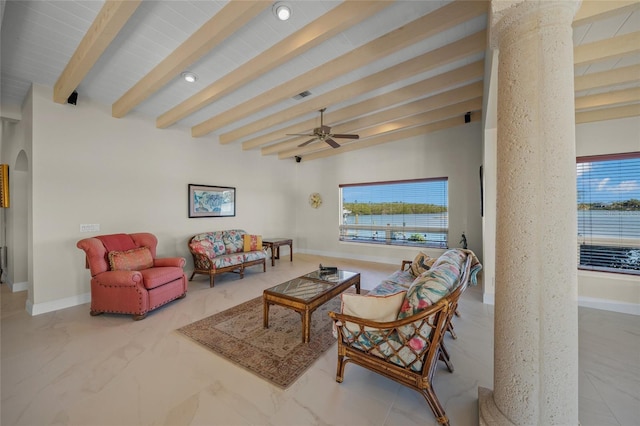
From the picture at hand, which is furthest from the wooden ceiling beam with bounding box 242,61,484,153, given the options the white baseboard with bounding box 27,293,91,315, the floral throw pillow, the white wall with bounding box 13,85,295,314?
the white baseboard with bounding box 27,293,91,315

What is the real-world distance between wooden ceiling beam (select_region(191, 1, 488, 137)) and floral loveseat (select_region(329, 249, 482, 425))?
7.09 ft

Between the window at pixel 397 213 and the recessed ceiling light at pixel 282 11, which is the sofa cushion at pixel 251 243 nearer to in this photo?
the window at pixel 397 213

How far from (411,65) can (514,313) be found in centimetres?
283

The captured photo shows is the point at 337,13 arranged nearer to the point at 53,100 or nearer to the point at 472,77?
the point at 472,77

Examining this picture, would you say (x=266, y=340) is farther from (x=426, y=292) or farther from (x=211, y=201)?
(x=211, y=201)

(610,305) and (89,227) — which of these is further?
(89,227)

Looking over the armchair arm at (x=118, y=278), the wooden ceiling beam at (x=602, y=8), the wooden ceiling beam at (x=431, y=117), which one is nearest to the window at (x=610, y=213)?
the wooden ceiling beam at (x=431, y=117)

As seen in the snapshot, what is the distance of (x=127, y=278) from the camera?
2.97 m

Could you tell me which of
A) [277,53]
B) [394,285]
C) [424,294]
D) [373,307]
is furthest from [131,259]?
[424,294]

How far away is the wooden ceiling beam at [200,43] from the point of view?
1965 mm

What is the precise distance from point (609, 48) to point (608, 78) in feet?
2.38

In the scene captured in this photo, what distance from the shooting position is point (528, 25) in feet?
3.92

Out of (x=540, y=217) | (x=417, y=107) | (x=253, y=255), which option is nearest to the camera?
(x=540, y=217)

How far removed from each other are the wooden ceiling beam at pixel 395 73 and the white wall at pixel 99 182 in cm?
198
